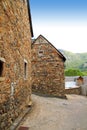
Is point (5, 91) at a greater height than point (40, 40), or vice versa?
point (40, 40)

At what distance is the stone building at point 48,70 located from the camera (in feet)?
52.9

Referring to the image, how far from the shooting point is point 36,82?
16266 millimetres

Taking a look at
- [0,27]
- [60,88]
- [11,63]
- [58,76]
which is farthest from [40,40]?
[0,27]

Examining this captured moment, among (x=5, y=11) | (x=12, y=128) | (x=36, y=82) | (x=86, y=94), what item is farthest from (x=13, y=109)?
(x=86, y=94)

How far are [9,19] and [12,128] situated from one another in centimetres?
401

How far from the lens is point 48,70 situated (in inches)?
640

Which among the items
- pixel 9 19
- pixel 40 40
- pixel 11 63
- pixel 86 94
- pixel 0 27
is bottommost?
pixel 86 94

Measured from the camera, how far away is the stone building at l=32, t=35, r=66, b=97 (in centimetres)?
1611

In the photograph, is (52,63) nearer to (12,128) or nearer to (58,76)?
(58,76)

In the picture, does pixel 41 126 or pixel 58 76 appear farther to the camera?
pixel 58 76

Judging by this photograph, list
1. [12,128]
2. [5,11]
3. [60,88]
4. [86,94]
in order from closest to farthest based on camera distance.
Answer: [5,11] < [12,128] < [60,88] < [86,94]

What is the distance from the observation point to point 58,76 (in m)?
16.2

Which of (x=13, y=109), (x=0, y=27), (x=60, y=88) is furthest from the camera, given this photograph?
(x=60, y=88)

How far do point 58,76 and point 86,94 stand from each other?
973 cm
